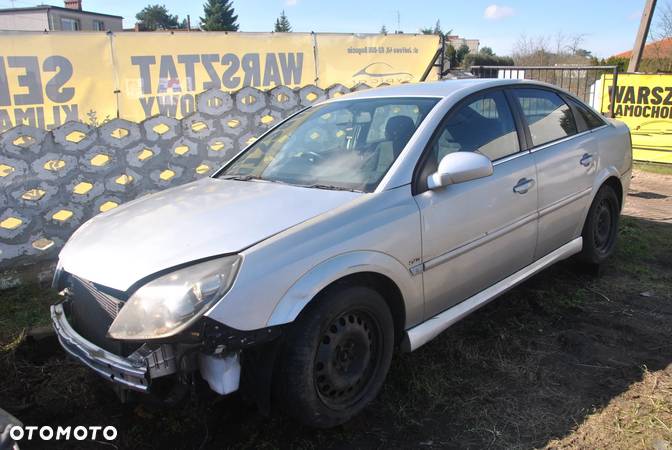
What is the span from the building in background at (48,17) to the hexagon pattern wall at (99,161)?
40.9 meters

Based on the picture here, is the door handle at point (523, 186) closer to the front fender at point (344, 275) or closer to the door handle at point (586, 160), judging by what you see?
the door handle at point (586, 160)

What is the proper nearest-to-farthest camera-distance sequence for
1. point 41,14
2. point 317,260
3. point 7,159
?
point 317,260 → point 7,159 → point 41,14

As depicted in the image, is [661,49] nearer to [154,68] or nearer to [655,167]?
[655,167]

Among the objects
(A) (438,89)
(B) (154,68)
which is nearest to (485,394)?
(A) (438,89)

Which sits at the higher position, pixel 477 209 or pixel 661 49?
pixel 661 49

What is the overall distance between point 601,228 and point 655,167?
18.9ft

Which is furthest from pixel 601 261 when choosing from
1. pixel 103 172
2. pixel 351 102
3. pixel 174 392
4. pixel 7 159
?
pixel 7 159

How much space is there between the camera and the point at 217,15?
64.2 meters

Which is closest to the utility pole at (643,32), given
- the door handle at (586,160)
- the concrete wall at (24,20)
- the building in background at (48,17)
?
the door handle at (586,160)

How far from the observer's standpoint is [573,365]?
3.29m

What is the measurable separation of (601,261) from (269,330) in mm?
3469

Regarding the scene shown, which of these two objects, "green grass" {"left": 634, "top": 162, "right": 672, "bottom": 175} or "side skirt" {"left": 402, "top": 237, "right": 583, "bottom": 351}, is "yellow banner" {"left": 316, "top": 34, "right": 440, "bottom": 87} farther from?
"side skirt" {"left": 402, "top": 237, "right": 583, "bottom": 351}

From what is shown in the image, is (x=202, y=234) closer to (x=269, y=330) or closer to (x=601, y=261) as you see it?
(x=269, y=330)

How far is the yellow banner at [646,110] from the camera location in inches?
370
